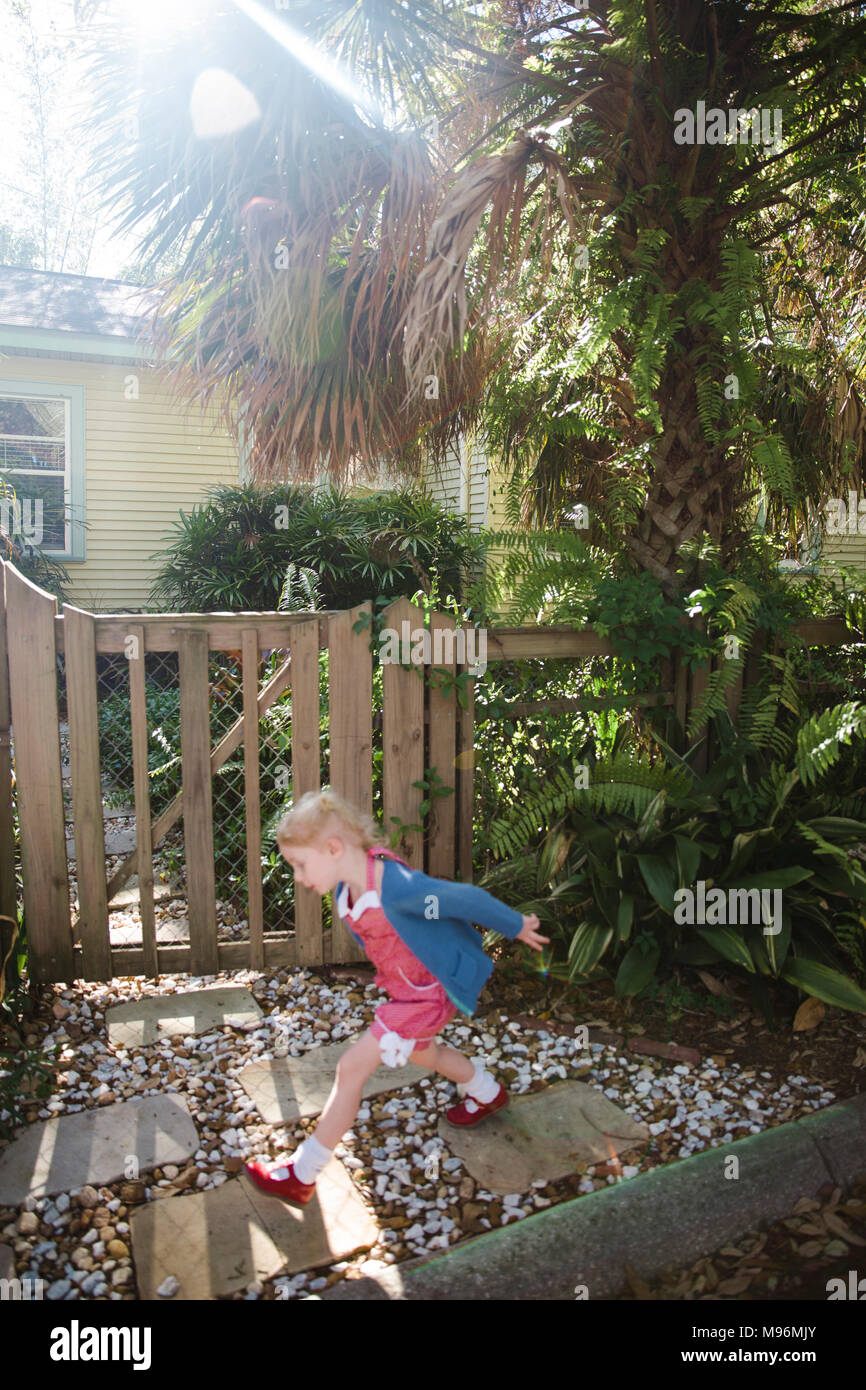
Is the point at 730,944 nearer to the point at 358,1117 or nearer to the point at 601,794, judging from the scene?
the point at 601,794

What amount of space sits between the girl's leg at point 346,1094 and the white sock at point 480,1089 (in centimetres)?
46

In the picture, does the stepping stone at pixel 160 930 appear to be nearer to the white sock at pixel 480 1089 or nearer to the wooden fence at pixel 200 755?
the wooden fence at pixel 200 755

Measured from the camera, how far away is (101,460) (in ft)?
33.6

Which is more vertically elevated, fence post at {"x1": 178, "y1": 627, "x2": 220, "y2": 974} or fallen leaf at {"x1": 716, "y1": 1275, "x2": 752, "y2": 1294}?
fence post at {"x1": 178, "y1": 627, "x2": 220, "y2": 974}

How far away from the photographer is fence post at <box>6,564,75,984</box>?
3.35 meters

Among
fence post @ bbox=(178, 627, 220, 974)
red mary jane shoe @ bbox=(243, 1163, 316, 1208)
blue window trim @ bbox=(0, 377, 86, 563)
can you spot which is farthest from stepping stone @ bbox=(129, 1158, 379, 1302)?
blue window trim @ bbox=(0, 377, 86, 563)

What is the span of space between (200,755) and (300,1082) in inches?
51.6

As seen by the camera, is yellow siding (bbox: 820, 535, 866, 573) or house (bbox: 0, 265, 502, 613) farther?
yellow siding (bbox: 820, 535, 866, 573)

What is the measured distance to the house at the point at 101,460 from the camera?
9945 millimetres

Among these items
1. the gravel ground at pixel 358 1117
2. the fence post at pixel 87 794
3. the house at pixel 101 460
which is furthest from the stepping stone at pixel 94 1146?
the house at pixel 101 460

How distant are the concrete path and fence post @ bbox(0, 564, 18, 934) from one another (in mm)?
2045

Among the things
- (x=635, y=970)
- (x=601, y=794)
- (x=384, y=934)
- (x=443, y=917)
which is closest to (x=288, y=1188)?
(x=384, y=934)

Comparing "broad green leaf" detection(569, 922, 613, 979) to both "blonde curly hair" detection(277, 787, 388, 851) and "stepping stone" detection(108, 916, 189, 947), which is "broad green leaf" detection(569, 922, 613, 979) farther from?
"stepping stone" detection(108, 916, 189, 947)
